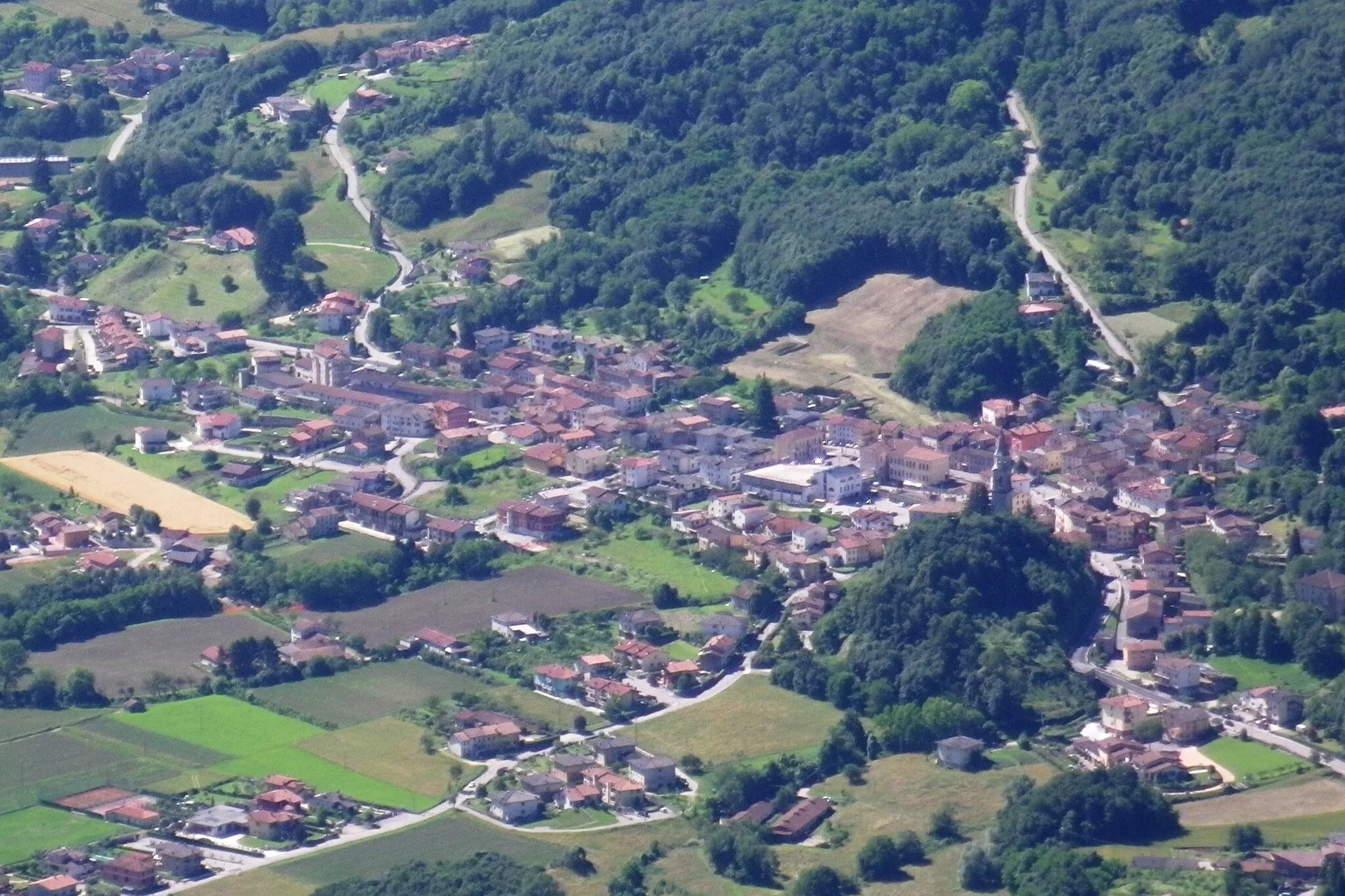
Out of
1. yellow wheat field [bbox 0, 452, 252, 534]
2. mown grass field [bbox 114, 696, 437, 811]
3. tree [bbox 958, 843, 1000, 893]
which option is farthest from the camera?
yellow wheat field [bbox 0, 452, 252, 534]

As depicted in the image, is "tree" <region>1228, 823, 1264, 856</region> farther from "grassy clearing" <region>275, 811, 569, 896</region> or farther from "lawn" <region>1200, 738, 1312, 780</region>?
"grassy clearing" <region>275, 811, 569, 896</region>

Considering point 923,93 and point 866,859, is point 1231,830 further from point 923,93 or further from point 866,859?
point 923,93

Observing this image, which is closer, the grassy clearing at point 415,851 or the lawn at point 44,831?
the grassy clearing at point 415,851

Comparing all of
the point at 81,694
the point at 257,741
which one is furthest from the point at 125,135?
the point at 257,741

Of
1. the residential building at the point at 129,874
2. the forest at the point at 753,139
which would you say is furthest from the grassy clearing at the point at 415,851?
the forest at the point at 753,139

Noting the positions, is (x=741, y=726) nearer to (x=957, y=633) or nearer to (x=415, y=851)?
(x=957, y=633)

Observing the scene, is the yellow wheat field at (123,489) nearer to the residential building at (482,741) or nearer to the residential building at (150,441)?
the residential building at (150,441)

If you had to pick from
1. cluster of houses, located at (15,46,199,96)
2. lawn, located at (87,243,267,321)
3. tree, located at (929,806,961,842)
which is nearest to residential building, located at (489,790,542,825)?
tree, located at (929,806,961,842)
